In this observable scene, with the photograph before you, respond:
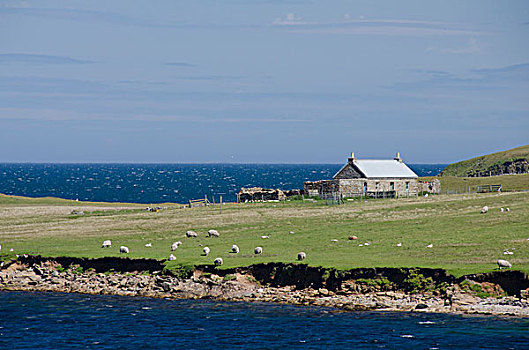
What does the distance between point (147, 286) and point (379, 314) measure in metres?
16.2

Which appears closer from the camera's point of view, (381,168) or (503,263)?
(503,263)

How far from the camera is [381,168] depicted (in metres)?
90.4

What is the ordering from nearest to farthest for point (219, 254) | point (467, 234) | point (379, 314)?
1. point (379, 314)
2. point (219, 254)
3. point (467, 234)

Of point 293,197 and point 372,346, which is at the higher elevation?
point 293,197

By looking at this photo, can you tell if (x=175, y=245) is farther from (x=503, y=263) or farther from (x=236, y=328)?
(x=503, y=263)

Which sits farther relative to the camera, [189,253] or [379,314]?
[189,253]

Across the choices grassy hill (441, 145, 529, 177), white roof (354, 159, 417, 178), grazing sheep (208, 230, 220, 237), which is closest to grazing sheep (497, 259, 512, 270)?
grazing sheep (208, 230, 220, 237)

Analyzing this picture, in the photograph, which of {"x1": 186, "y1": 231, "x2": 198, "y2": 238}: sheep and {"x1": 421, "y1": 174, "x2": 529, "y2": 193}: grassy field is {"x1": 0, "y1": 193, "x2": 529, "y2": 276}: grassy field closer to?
{"x1": 186, "y1": 231, "x2": 198, "y2": 238}: sheep

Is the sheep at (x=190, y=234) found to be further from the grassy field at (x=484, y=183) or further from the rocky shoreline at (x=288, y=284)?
the grassy field at (x=484, y=183)

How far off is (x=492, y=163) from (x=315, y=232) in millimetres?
125290

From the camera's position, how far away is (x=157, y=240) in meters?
59.0

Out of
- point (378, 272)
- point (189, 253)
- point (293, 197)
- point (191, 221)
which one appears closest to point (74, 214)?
point (191, 221)

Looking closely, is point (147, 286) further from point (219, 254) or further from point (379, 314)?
point (379, 314)

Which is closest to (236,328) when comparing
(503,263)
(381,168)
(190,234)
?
(503,263)
